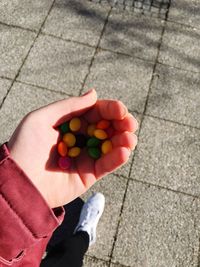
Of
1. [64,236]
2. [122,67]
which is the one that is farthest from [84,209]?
[122,67]

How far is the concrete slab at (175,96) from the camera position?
4301 mm

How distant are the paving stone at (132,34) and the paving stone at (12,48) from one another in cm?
90

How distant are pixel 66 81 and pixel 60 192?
6.47 ft

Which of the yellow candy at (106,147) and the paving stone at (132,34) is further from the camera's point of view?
the paving stone at (132,34)

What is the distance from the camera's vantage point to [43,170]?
2.64 m

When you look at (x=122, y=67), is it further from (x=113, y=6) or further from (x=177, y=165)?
(x=177, y=165)

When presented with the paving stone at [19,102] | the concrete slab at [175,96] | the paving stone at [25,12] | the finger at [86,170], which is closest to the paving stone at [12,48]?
the paving stone at [25,12]

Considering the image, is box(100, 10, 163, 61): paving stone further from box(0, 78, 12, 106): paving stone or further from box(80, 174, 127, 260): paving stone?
box(80, 174, 127, 260): paving stone

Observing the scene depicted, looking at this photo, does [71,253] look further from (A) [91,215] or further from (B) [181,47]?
(B) [181,47]

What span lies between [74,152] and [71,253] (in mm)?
914

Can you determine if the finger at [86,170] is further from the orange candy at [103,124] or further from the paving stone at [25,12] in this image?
the paving stone at [25,12]

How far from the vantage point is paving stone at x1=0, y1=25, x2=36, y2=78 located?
442 cm

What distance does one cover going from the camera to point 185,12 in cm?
514

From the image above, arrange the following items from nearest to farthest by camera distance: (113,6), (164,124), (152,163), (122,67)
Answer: (152,163) → (164,124) → (122,67) → (113,6)
